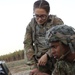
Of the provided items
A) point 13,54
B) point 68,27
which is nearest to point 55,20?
point 68,27

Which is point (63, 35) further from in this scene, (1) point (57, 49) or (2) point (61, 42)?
(1) point (57, 49)

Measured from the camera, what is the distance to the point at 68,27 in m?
5.27

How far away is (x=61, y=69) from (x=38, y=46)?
67.2 inches

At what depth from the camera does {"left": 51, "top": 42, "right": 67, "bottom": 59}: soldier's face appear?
516 cm

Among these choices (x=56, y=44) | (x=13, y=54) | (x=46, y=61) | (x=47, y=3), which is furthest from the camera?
(x=13, y=54)

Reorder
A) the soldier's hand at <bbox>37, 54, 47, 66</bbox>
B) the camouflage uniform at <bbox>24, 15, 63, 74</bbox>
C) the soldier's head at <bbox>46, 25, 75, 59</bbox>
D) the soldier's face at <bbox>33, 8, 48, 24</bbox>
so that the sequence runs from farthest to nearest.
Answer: the camouflage uniform at <bbox>24, 15, 63, 74</bbox>, the soldier's face at <bbox>33, 8, 48, 24</bbox>, the soldier's hand at <bbox>37, 54, 47, 66</bbox>, the soldier's head at <bbox>46, 25, 75, 59</bbox>

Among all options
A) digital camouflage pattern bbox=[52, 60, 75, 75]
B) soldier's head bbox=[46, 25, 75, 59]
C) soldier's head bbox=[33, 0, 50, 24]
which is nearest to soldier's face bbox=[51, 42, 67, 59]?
soldier's head bbox=[46, 25, 75, 59]

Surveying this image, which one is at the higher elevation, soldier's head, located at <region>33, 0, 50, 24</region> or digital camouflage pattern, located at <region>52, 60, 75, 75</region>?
soldier's head, located at <region>33, 0, 50, 24</region>

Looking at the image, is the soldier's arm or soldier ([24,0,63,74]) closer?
soldier ([24,0,63,74])

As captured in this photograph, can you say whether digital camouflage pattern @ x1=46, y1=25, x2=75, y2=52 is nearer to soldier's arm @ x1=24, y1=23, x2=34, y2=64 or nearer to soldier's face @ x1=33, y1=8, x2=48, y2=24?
soldier's face @ x1=33, y1=8, x2=48, y2=24

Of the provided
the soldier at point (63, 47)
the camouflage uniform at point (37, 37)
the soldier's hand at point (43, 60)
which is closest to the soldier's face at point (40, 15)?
the camouflage uniform at point (37, 37)

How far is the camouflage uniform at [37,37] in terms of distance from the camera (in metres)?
6.87

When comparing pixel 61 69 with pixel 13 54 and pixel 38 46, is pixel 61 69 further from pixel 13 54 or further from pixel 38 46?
pixel 13 54

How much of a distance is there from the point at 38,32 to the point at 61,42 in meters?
1.80
